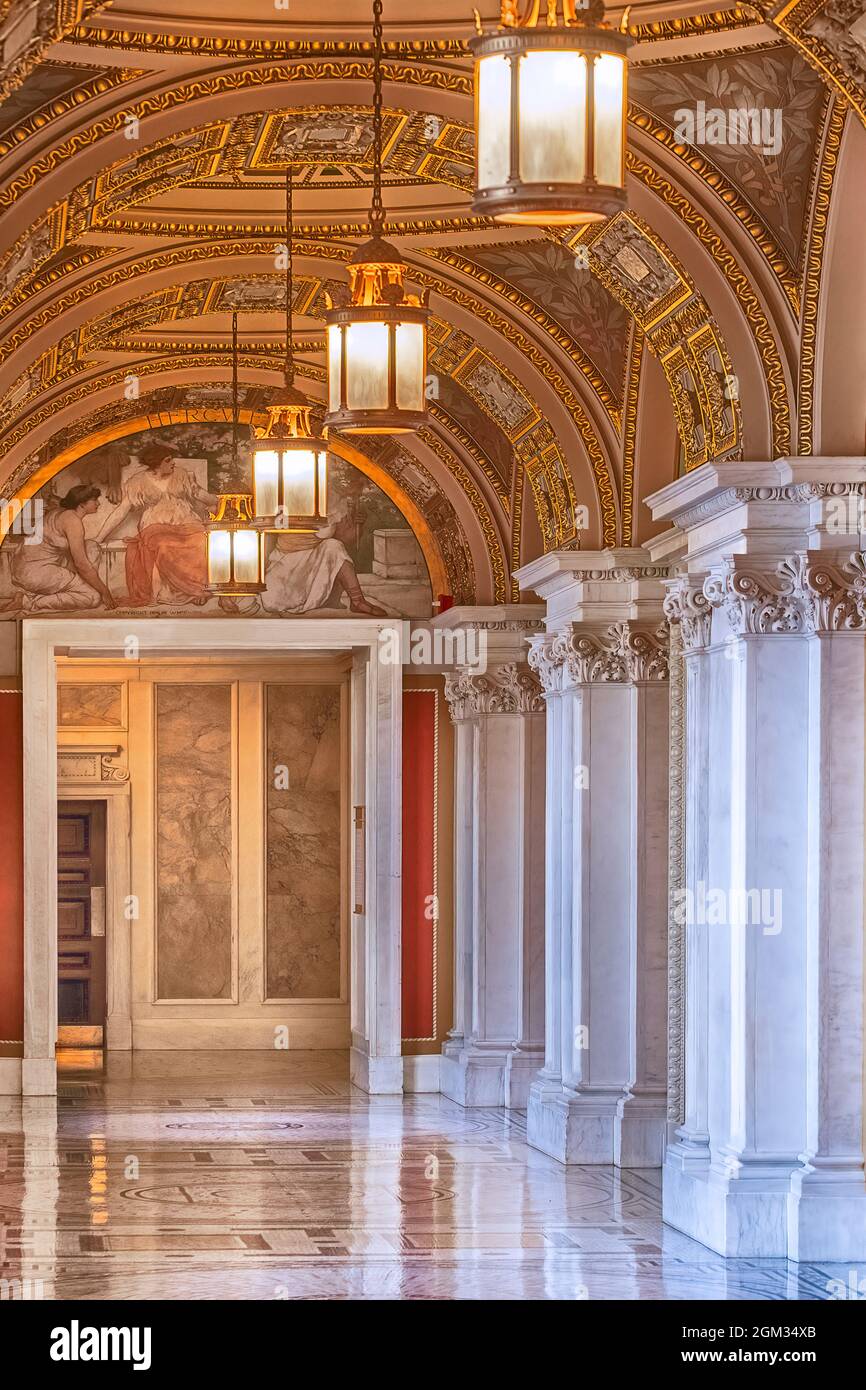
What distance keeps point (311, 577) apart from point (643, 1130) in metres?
7.72

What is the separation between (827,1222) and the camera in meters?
12.2

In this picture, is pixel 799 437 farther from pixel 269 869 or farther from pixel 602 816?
pixel 269 869

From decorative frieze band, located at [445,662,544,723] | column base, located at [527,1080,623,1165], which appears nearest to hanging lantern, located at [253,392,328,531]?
column base, located at [527,1080,623,1165]

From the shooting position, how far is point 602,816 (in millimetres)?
16703

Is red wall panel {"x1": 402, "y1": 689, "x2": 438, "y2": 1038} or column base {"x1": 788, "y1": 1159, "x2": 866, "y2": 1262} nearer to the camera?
column base {"x1": 788, "y1": 1159, "x2": 866, "y2": 1262}

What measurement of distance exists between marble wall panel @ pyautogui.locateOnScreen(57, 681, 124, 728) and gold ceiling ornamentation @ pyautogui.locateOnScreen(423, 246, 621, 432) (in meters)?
10.3

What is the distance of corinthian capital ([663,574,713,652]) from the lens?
13.4 m

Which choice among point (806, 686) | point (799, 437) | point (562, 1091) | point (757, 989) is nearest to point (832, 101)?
point (799, 437)

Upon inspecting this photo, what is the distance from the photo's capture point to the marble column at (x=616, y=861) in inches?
646

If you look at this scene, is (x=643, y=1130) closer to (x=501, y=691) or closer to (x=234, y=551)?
(x=234, y=551)

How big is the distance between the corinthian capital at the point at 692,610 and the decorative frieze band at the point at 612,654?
255 centimetres

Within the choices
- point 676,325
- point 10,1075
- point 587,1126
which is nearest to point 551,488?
point 676,325

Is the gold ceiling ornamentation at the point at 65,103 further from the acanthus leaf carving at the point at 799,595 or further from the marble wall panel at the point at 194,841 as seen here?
the marble wall panel at the point at 194,841

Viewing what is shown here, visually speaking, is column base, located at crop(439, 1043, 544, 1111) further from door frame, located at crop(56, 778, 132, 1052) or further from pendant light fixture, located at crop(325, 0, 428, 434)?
pendant light fixture, located at crop(325, 0, 428, 434)
